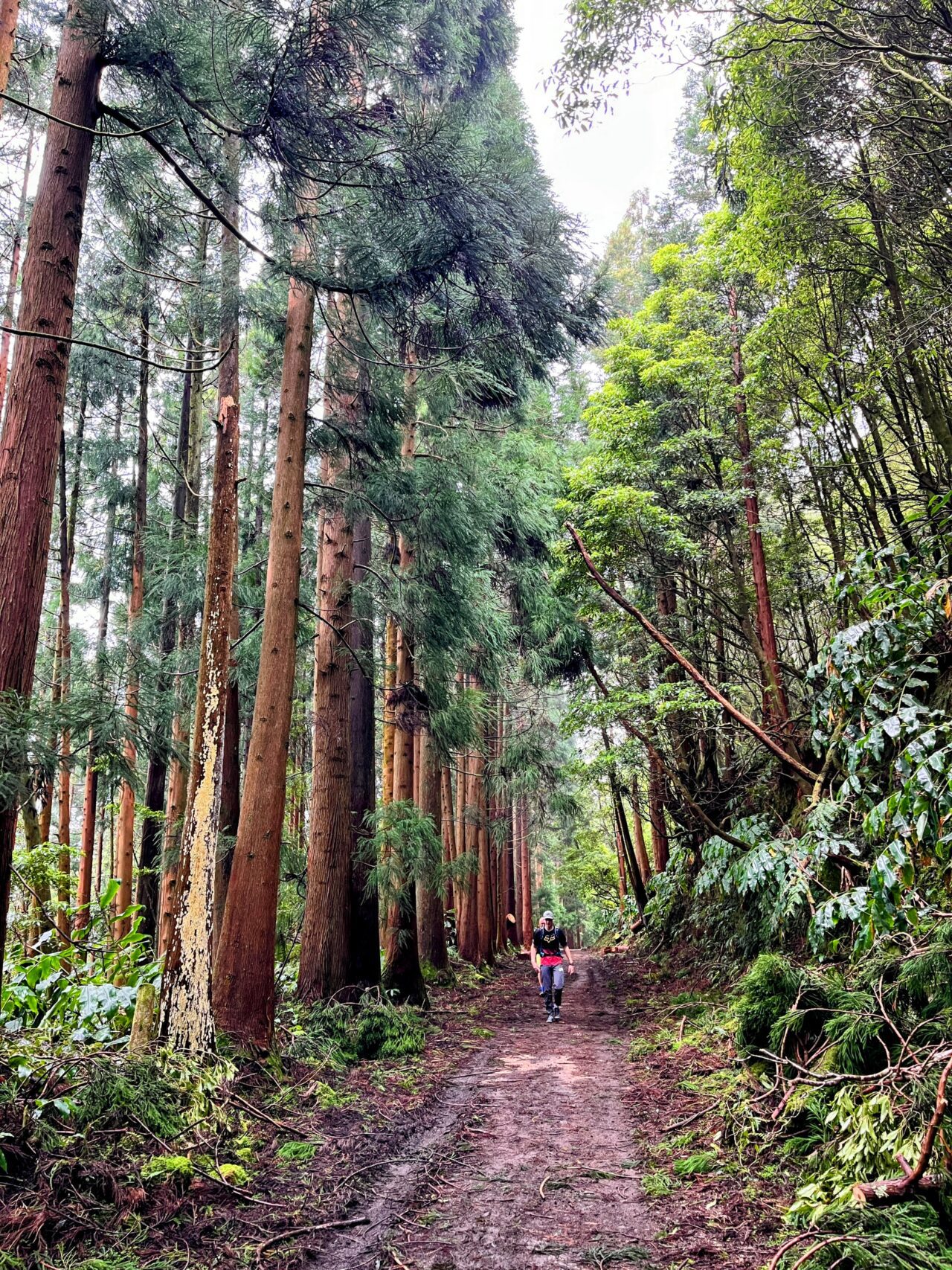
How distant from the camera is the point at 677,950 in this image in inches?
554

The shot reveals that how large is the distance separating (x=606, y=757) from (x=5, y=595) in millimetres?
8653

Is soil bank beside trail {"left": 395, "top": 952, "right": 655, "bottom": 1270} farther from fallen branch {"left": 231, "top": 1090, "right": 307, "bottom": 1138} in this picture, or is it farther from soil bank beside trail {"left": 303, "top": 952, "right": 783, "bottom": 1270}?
fallen branch {"left": 231, "top": 1090, "right": 307, "bottom": 1138}

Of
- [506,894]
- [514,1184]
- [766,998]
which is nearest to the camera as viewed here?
[514,1184]

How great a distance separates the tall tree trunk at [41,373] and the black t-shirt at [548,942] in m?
7.96

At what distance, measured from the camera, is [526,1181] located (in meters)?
4.45

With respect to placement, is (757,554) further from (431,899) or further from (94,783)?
(94,783)

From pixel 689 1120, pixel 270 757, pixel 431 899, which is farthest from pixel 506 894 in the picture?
pixel 689 1120

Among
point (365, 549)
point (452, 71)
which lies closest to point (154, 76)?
point (365, 549)

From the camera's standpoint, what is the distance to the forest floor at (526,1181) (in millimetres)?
3494

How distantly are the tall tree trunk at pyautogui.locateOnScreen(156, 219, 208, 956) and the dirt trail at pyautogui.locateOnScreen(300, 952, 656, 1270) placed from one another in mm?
2609

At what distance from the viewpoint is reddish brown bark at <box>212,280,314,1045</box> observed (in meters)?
6.21

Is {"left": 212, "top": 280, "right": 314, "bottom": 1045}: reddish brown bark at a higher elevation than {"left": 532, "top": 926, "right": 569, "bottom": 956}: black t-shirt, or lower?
higher

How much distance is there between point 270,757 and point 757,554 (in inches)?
251

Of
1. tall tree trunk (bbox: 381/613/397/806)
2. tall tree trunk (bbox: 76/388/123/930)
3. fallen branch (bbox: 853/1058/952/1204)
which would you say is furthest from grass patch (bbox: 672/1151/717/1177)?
tall tree trunk (bbox: 76/388/123/930)
